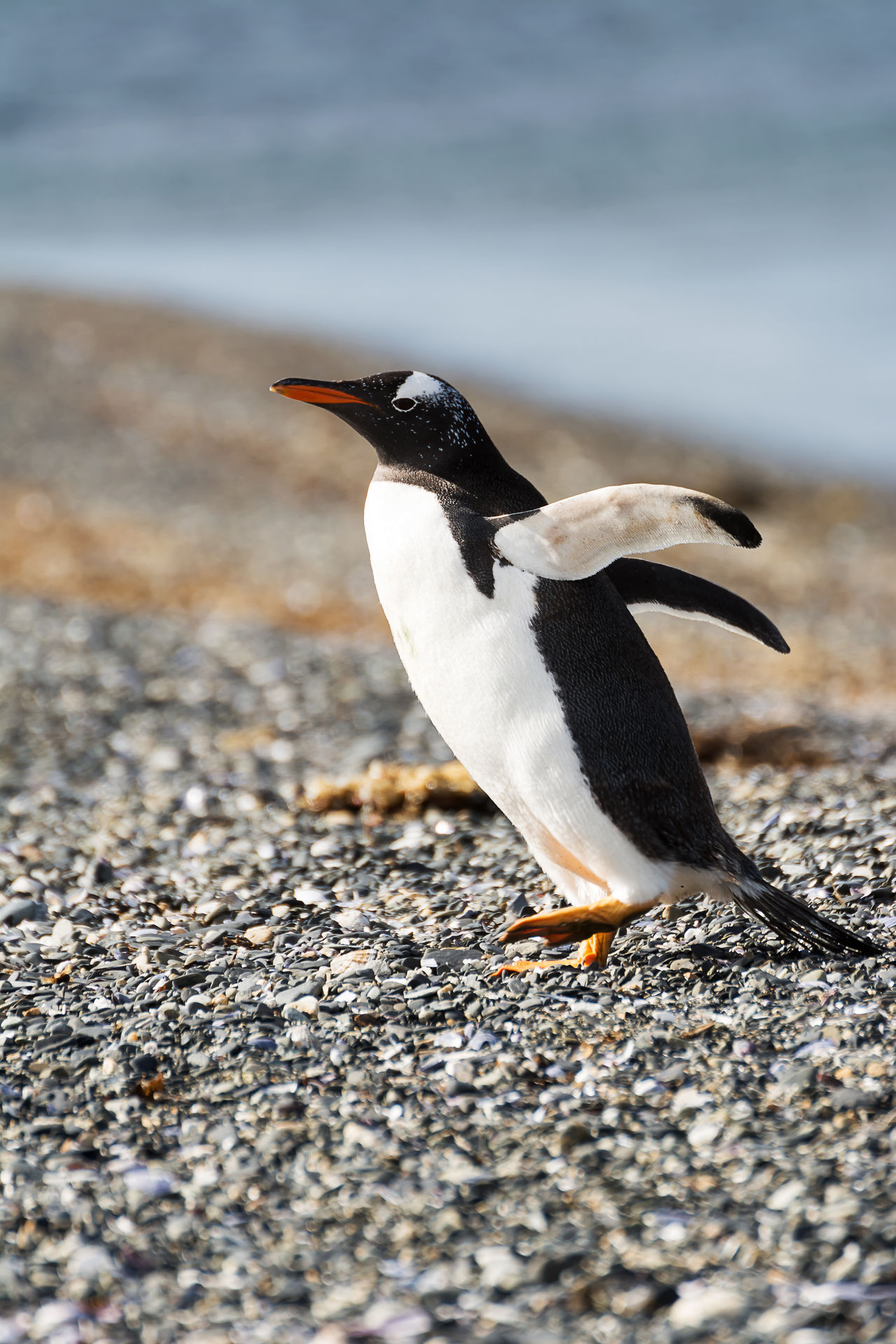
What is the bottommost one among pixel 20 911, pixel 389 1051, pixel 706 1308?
pixel 20 911

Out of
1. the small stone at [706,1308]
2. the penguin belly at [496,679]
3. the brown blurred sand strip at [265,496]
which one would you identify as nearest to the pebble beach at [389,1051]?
the small stone at [706,1308]

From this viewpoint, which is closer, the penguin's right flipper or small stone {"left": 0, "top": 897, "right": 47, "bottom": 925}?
the penguin's right flipper

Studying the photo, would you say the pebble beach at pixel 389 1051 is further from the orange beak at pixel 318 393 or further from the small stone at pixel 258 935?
the orange beak at pixel 318 393

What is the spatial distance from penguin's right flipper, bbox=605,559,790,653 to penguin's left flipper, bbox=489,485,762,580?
1.26 ft

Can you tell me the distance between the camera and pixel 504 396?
18.2 m

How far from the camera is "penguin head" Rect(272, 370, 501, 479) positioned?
341 centimetres

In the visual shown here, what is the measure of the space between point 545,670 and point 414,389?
2.65 feet

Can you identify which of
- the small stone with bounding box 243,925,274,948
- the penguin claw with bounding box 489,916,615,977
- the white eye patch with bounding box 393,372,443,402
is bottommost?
the small stone with bounding box 243,925,274,948

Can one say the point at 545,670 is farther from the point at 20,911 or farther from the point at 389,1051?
the point at 20,911

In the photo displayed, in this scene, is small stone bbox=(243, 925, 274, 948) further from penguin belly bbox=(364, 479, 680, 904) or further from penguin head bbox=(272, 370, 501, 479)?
penguin head bbox=(272, 370, 501, 479)

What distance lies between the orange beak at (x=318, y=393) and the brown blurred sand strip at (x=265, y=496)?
4547 millimetres

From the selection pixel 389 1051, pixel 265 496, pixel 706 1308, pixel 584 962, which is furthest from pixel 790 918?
pixel 265 496

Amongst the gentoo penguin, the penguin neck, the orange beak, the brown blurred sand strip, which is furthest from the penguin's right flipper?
the brown blurred sand strip

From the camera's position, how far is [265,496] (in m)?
13.6
